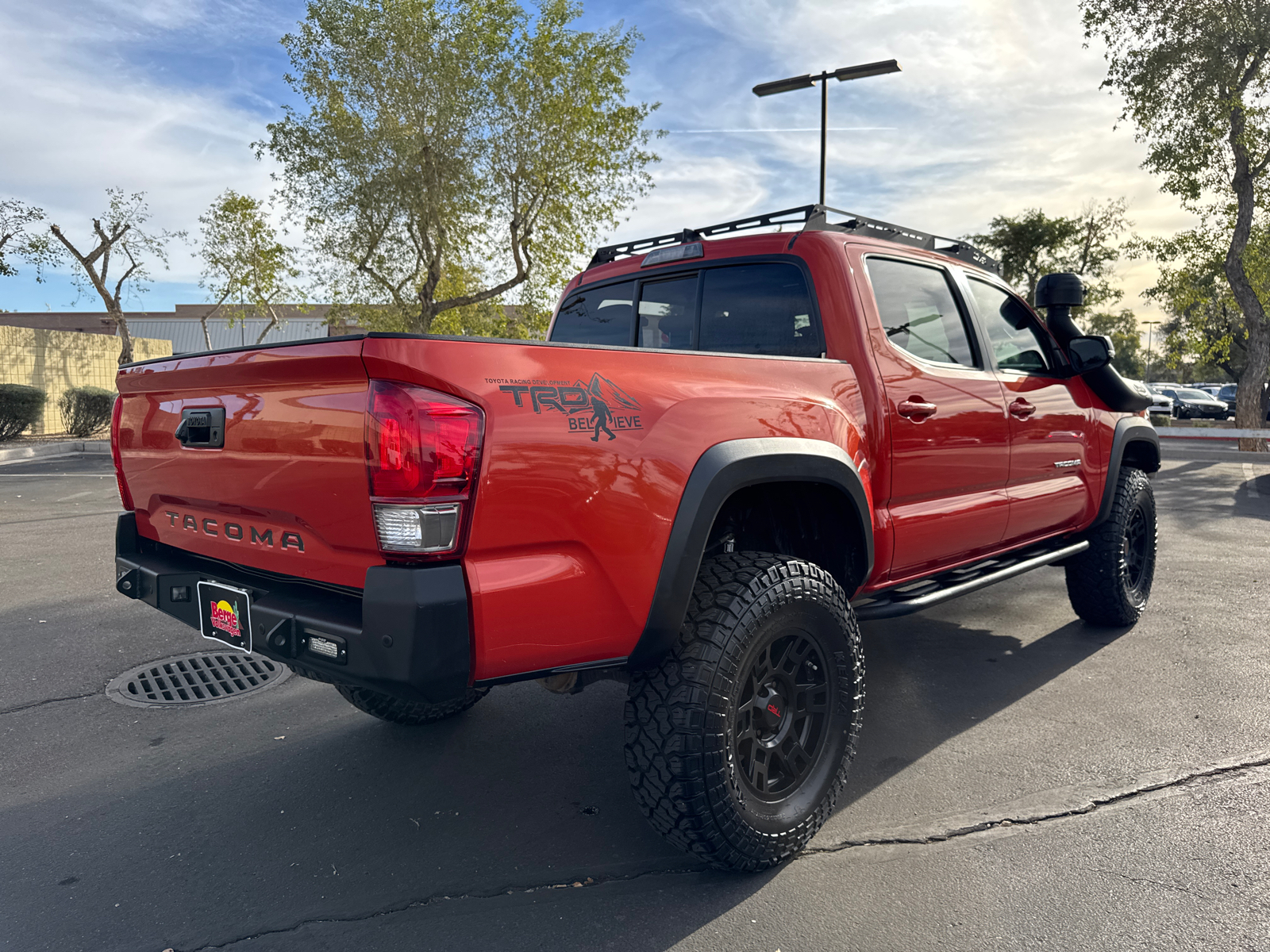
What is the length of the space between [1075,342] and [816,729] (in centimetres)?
281

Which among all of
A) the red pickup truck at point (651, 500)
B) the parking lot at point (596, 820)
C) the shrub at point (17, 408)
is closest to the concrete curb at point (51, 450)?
the shrub at point (17, 408)

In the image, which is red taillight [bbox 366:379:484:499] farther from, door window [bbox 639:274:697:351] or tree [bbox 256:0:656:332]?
tree [bbox 256:0:656:332]

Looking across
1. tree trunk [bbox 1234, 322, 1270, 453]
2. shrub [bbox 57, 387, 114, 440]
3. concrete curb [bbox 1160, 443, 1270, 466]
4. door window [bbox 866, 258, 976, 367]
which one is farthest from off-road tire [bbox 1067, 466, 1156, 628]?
shrub [bbox 57, 387, 114, 440]

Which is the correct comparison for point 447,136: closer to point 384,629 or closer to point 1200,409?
point 384,629

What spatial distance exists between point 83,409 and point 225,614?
2090cm

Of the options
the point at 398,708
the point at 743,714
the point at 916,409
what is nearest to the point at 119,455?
the point at 398,708

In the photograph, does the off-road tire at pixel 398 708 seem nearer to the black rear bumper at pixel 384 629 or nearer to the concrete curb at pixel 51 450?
the black rear bumper at pixel 384 629

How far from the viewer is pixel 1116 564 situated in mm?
4863

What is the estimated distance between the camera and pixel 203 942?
2289mm

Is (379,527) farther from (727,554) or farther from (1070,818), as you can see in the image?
(1070,818)

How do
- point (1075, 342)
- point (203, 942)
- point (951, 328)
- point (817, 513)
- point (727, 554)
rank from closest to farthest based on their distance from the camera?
point (203, 942) < point (727, 554) < point (817, 513) < point (951, 328) < point (1075, 342)

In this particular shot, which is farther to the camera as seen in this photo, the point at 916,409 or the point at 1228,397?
the point at 1228,397

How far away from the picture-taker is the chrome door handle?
3.25 metres

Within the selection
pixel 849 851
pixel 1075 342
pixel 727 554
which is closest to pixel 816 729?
pixel 849 851
